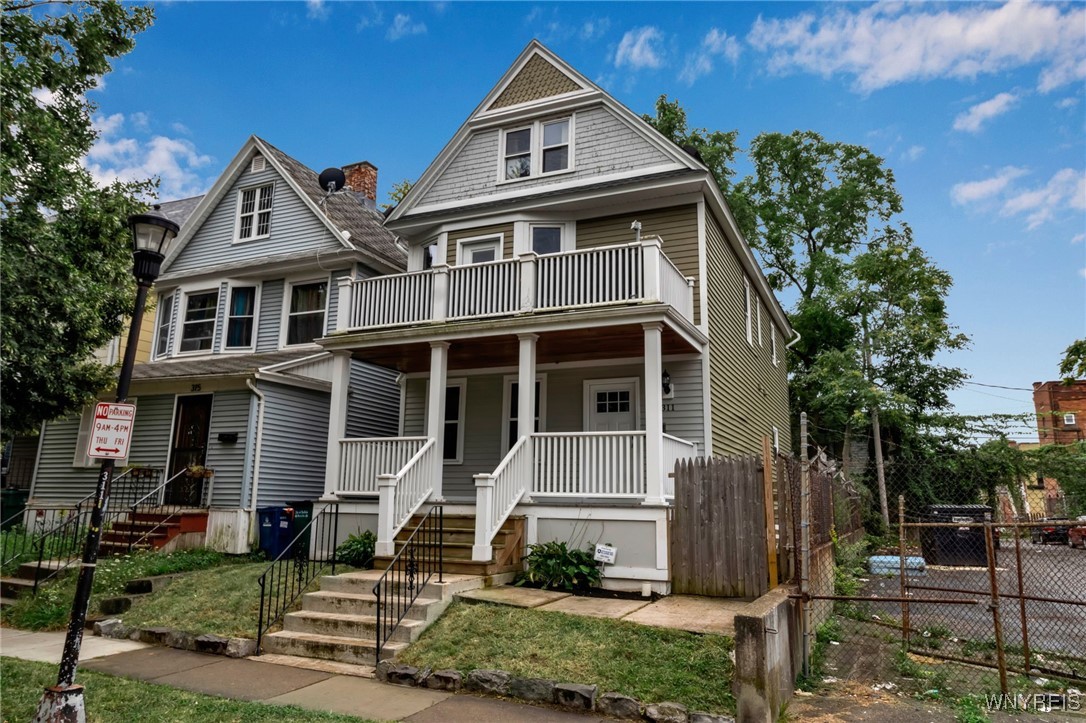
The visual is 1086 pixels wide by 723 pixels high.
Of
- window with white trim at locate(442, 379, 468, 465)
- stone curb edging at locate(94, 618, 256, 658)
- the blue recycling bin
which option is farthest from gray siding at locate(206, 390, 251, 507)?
stone curb edging at locate(94, 618, 256, 658)

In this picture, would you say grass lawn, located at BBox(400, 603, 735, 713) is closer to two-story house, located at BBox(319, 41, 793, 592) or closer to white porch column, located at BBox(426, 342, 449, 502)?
two-story house, located at BBox(319, 41, 793, 592)

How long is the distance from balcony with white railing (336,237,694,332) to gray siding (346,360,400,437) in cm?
438

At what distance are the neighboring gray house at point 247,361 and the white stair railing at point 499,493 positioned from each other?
21.7 feet

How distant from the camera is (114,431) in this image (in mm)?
5988

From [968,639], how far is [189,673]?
9.03 m

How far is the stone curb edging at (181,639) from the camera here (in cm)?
796

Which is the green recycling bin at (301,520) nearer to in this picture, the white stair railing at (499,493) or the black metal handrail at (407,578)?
the black metal handrail at (407,578)

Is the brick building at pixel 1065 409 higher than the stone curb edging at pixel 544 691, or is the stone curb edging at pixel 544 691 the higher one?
the brick building at pixel 1065 409

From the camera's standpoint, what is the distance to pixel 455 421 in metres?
14.8

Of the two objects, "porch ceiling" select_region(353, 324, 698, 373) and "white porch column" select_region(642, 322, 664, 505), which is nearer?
"white porch column" select_region(642, 322, 664, 505)

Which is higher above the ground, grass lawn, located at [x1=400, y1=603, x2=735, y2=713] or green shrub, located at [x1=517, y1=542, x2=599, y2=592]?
green shrub, located at [x1=517, y1=542, x2=599, y2=592]

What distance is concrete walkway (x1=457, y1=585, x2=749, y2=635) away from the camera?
291 inches

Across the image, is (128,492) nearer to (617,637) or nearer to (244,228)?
(244,228)

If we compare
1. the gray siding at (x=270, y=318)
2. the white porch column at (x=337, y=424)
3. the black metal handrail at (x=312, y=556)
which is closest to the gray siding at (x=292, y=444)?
the black metal handrail at (x=312, y=556)
